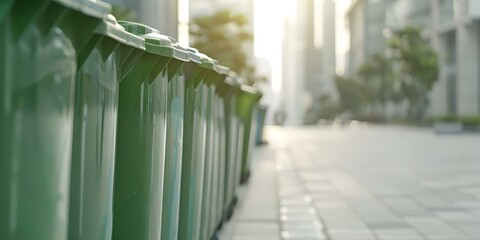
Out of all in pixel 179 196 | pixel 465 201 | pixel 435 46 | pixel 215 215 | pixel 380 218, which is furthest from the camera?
pixel 435 46

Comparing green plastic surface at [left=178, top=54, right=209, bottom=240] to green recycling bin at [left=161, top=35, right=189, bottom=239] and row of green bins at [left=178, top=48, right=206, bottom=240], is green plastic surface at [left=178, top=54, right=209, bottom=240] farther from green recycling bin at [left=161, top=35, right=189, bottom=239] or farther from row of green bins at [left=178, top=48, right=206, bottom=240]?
green recycling bin at [left=161, top=35, right=189, bottom=239]

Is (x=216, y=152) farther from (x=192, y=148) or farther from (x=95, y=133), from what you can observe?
(x=95, y=133)

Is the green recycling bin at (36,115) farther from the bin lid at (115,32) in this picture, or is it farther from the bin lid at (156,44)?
the bin lid at (156,44)

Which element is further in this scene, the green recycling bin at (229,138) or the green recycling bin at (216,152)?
the green recycling bin at (229,138)

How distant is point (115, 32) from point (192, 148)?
205 centimetres

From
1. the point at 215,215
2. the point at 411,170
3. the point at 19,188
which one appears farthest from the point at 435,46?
the point at 19,188

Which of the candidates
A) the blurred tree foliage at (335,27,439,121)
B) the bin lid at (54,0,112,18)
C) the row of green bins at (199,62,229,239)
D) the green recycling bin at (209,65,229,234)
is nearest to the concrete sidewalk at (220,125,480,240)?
the green recycling bin at (209,65,229,234)

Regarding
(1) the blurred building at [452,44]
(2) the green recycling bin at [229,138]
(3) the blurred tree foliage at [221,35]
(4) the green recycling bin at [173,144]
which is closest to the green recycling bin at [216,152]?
(2) the green recycling bin at [229,138]

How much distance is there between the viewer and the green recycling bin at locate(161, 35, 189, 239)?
3.86 metres

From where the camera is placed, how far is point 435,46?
62.8 m

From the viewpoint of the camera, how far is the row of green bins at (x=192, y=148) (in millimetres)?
4539

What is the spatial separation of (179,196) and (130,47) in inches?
52.1

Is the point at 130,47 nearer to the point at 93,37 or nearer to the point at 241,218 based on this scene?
the point at 93,37

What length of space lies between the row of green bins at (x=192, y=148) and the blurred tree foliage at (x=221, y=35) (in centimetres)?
3022
